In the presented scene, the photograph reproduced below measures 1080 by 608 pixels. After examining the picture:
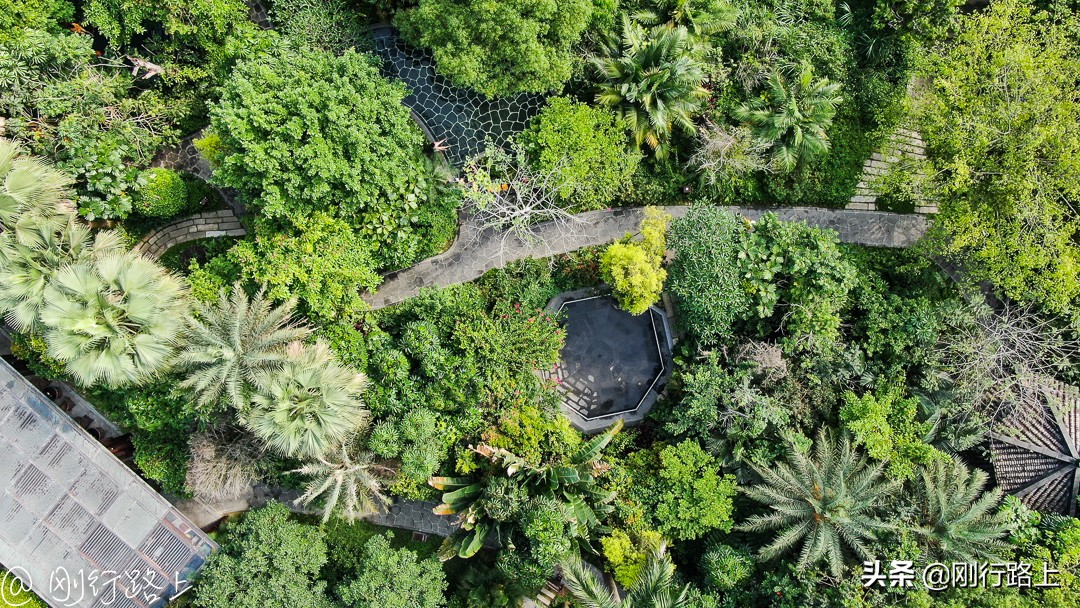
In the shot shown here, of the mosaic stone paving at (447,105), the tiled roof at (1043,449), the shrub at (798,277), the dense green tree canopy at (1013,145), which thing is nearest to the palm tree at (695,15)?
the mosaic stone paving at (447,105)

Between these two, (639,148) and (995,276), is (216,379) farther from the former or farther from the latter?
(995,276)

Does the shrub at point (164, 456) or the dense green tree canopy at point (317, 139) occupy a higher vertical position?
the dense green tree canopy at point (317, 139)

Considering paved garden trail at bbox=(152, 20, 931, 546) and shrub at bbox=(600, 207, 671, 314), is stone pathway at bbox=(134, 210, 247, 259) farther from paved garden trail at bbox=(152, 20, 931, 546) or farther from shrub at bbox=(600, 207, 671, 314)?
shrub at bbox=(600, 207, 671, 314)

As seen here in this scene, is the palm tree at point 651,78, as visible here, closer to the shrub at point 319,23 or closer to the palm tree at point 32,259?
the shrub at point 319,23

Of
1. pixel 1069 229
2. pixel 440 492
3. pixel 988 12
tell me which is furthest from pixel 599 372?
pixel 988 12

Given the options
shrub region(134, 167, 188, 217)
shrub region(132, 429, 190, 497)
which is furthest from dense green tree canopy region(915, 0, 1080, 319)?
shrub region(132, 429, 190, 497)
